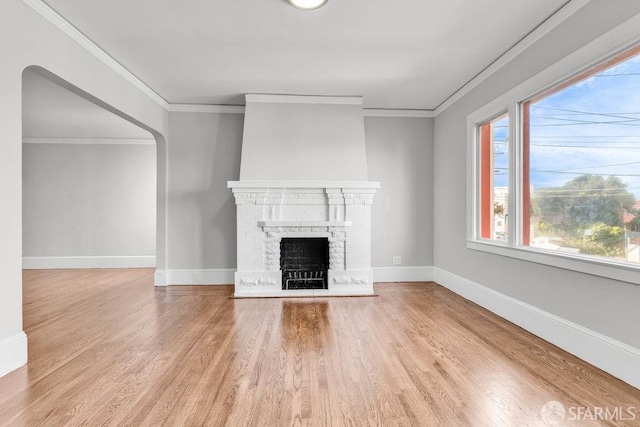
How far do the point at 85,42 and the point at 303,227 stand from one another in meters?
2.95

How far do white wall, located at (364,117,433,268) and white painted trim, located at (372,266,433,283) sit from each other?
0.07 meters

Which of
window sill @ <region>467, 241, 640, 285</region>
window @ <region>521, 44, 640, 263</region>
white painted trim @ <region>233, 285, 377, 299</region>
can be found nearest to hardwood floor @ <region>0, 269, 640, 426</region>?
white painted trim @ <region>233, 285, 377, 299</region>

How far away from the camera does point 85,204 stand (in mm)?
6621

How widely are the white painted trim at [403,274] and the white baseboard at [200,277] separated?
2192mm

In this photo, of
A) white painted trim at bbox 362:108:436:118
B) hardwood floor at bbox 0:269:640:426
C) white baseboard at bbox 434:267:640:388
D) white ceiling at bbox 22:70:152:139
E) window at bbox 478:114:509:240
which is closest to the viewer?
hardwood floor at bbox 0:269:640:426

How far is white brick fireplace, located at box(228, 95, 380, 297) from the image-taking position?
446 cm

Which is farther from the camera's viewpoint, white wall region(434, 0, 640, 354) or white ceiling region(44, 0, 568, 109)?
white ceiling region(44, 0, 568, 109)

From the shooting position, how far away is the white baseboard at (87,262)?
21.4 ft

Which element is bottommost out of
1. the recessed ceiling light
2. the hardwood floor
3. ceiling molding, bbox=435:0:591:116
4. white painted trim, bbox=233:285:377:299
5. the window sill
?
the hardwood floor

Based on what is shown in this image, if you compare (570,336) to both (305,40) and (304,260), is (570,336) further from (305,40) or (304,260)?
(305,40)

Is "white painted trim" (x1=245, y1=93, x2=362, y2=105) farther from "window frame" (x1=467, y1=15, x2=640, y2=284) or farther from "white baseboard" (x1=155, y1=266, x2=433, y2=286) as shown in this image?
"white baseboard" (x1=155, y1=266, x2=433, y2=286)

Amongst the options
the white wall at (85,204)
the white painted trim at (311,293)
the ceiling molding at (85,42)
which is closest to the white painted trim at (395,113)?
the white painted trim at (311,293)

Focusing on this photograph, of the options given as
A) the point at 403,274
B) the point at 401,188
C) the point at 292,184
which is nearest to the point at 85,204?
the point at 292,184

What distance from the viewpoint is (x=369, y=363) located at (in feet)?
7.73
